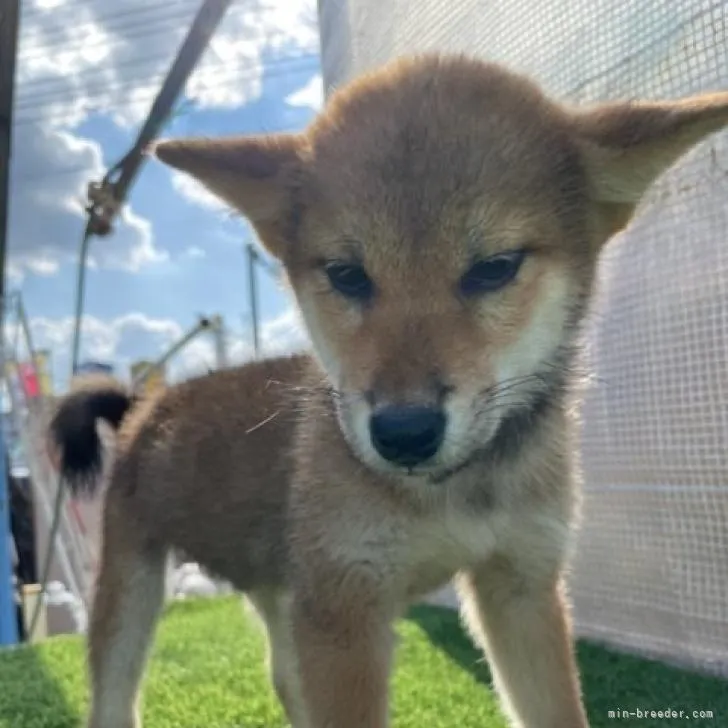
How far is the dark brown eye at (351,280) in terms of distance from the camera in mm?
1785

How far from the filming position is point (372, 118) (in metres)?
1.86

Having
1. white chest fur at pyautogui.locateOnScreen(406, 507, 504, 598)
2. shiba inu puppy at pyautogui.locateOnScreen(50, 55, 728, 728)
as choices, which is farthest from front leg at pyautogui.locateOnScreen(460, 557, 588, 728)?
white chest fur at pyautogui.locateOnScreen(406, 507, 504, 598)

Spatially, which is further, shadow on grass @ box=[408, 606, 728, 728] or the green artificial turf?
the green artificial turf

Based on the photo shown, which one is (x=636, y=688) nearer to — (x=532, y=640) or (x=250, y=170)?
(x=532, y=640)

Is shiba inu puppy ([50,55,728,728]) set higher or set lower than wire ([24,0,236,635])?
lower

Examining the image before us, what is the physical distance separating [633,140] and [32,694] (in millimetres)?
2735

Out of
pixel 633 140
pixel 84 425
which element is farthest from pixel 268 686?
pixel 633 140

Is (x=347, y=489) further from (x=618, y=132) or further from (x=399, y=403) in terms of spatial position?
(x=618, y=132)

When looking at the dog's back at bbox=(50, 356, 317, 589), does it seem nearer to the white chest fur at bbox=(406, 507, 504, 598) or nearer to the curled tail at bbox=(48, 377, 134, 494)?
the curled tail at bbox=(48, 377, 134, 494)

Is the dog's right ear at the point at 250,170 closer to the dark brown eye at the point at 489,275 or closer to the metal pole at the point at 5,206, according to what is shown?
the dark brown eye at the point at 489,275

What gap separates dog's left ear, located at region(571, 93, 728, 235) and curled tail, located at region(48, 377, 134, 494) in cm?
175

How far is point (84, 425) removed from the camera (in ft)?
9.82

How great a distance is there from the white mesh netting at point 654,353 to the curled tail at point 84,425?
1465 millimetres

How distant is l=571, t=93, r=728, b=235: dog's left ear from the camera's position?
172 centimetres
